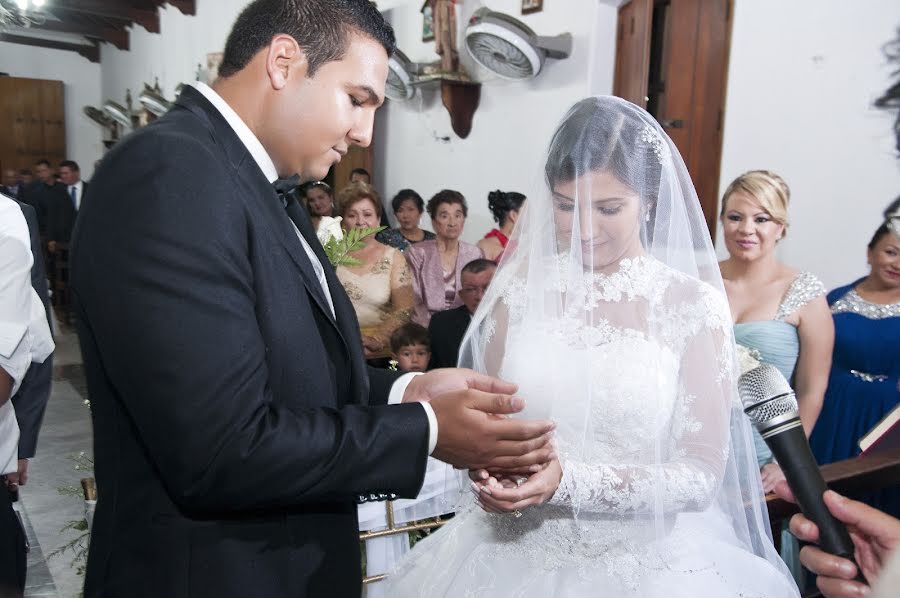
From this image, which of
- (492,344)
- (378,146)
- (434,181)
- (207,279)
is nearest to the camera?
(207,279)

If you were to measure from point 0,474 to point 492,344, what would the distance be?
1293 mm

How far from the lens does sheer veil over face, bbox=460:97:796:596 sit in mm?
1687

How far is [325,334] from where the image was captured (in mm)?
1193

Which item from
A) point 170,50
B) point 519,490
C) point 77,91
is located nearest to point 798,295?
point 519,490

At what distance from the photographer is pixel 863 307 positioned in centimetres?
300

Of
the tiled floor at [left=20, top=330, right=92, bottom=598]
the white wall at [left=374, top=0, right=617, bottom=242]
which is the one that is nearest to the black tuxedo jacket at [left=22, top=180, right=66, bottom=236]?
the tiled floor at [left=20, top=330, right=92, bottom=598]

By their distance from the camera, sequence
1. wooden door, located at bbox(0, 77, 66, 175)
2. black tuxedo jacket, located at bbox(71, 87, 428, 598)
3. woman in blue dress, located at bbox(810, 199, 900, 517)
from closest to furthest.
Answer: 1. black tuxedo jacket, located at bbox(71, 87, 428, 598)
2. woman in blue dress, located at bbox(810, 199, 900, 517)
3. wooden door, located at bbox(0, 77, 66, 175)

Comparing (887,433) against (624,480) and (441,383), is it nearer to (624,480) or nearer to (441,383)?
(624,480)

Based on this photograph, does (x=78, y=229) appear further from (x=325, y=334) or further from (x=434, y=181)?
(x=434, y=181)

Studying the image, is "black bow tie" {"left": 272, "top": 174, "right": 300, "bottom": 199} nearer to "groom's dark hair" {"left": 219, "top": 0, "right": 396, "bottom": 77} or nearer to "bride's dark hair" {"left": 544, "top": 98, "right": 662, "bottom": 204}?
"groom's dark hair" {"left": 219, "top": 0, "right": 396, "bottom": 77}

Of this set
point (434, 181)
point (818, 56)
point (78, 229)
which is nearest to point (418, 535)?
point (78, 229)

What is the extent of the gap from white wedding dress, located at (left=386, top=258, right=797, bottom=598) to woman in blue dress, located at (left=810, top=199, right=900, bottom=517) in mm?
1493

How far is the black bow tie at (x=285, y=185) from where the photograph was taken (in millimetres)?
1264

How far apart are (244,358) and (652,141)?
1.23m
